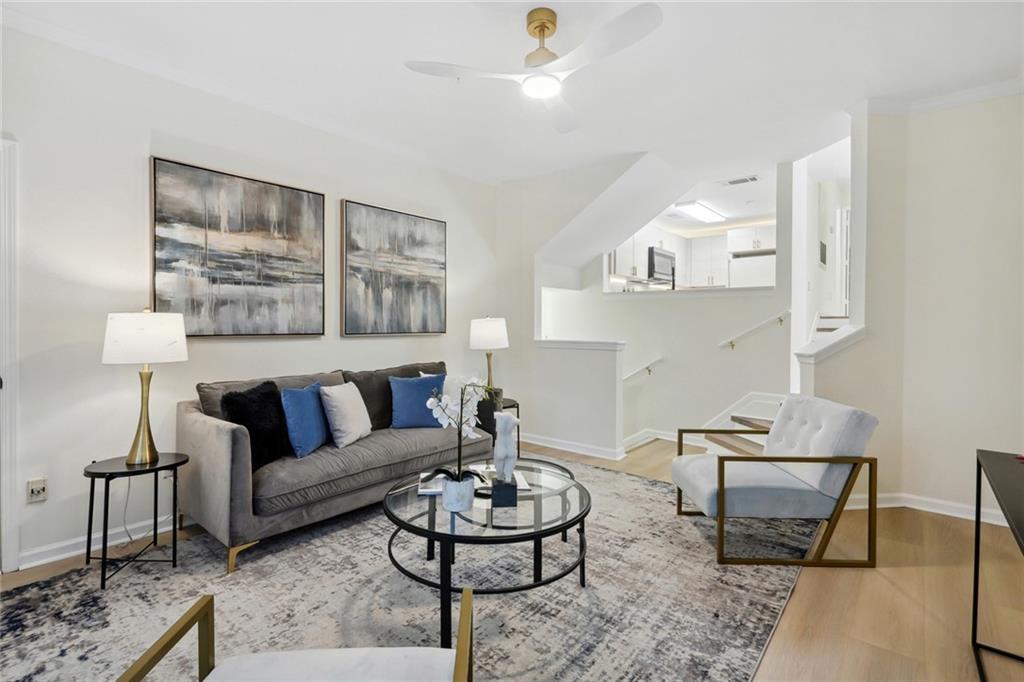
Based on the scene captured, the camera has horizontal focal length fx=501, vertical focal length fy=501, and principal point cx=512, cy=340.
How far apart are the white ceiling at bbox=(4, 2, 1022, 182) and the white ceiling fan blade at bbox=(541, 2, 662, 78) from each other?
0.39 m

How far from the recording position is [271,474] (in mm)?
2602

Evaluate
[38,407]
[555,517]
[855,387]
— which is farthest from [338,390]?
[855,387]

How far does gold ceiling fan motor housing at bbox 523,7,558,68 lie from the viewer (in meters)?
2.35

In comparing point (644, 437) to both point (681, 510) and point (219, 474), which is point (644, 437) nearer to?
point (681, 510)

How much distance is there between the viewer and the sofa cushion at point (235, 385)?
2.84 meters

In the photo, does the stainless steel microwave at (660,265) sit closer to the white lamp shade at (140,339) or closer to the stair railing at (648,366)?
the stair railing at (648,366)

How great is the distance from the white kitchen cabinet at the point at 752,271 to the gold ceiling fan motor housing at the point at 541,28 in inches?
227

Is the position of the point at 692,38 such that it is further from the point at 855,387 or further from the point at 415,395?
the point at 415,395

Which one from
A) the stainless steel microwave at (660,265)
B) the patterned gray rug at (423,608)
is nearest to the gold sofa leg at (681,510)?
the patterned gray rug at (423,608)

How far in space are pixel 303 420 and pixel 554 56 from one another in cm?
239

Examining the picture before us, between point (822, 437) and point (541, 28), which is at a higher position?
point (541, 28)

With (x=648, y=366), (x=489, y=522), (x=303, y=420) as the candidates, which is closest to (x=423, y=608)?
(x=489, y=522)

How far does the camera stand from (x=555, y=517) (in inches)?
84.0

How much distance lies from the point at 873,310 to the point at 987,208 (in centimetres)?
85
